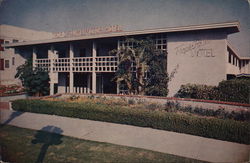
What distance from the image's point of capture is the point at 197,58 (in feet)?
36.0

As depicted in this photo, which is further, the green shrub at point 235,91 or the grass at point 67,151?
the green shrub at point 235,91

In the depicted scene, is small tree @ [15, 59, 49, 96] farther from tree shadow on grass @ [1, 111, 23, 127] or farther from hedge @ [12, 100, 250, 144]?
tree shadow on grass @ [1, 111, 23, 127]

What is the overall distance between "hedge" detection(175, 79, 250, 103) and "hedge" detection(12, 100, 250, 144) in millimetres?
3417

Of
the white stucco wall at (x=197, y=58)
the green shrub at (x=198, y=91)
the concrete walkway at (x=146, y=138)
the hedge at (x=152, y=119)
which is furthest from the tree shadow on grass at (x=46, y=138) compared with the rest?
the white stucco wall at (x=197, y=58)

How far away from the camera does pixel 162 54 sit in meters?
11.9

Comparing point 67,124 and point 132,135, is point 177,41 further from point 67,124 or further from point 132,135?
point 67,124

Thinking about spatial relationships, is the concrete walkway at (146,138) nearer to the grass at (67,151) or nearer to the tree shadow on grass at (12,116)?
the tree shadow on grass at (12,116)

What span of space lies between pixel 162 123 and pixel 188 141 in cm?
135

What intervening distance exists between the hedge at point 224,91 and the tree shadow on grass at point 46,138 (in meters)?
7.86

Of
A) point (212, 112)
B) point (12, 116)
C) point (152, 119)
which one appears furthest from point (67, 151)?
point (212, 112)

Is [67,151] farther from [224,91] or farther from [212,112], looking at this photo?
[224,91]

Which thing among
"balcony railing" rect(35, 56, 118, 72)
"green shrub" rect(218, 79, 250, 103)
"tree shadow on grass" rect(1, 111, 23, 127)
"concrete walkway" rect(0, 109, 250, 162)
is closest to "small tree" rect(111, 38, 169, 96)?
"balcony railing" rect(35, 56, 118, 72)

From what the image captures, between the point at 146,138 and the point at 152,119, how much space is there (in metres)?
1.13

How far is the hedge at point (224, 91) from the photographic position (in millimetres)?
8656
